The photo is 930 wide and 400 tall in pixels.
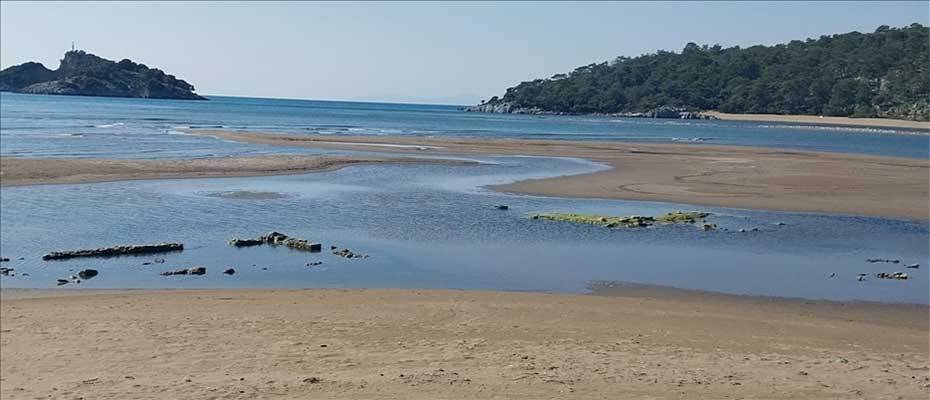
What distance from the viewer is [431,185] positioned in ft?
111

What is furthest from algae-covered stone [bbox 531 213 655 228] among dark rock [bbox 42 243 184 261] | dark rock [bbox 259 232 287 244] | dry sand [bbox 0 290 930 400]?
dark rock [bbox 42 243 184 261]

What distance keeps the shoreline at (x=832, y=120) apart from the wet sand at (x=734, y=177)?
68.6m

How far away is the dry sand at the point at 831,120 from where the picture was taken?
128800mm

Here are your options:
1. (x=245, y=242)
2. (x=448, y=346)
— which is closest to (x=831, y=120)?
(x=245, y=242)

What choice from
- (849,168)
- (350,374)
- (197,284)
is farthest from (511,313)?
(849,168)

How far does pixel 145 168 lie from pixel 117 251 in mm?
19473

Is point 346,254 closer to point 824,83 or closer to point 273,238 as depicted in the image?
point 273,238

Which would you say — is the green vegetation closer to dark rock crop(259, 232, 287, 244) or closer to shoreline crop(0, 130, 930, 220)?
shoreline crop(0, 130, 930, 220)

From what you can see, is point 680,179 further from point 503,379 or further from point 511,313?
point 503,379

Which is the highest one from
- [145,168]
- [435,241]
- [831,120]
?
[145,168]

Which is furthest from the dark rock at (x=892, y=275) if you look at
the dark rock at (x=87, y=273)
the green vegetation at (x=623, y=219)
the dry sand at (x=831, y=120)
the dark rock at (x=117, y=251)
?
the dry sand at (x=831, y=120)

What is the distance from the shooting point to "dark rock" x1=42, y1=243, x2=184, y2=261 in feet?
56.5

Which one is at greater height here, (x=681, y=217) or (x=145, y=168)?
(x=145, y=168)

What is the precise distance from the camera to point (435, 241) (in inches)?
826
